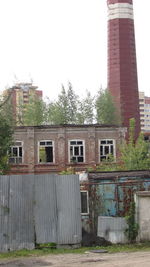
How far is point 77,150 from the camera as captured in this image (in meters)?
36.4

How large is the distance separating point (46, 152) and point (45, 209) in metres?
20.4

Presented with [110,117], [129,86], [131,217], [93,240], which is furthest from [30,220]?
[129,86]

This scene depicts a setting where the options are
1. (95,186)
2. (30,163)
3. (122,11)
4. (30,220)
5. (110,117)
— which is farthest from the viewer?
(122,11)

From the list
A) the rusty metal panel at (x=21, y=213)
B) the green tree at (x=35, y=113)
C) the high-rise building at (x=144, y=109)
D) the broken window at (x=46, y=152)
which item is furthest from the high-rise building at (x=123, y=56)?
the high-rise building at (x=144, y=109)

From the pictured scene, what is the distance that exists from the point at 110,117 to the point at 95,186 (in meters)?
41.1

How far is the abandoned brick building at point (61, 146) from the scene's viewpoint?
1422 inches

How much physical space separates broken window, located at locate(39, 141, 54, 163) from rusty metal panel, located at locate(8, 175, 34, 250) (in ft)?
65.8

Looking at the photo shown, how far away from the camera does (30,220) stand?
52.7ft

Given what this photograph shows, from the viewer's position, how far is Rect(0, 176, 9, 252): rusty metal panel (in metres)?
15.8

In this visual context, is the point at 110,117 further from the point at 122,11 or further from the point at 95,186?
the point at 95,186

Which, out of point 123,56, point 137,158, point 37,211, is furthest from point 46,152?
point 123,56

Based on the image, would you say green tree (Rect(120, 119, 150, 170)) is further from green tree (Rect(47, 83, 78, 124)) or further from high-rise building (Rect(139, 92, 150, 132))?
high-rise building (Rect(139, 92, 150, 132))

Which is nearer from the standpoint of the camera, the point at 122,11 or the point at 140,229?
the point at 140,229

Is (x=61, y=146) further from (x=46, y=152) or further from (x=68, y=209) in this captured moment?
(x=68, y=209)
